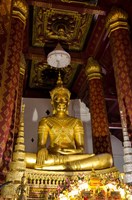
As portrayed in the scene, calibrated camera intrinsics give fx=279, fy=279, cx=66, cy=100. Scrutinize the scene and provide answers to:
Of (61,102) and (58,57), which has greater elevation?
(58,57)

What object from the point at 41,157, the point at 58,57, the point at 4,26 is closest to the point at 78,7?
the point at 58,57

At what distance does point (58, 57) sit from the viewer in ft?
16.2

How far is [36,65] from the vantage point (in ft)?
20.8

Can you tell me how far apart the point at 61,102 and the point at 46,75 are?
1422mm

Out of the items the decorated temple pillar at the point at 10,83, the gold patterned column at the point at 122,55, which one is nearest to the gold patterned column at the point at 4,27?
the decorated temple pillar at the point at 10,83

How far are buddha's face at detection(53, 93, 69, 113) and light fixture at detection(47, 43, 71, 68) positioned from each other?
2.11 ft

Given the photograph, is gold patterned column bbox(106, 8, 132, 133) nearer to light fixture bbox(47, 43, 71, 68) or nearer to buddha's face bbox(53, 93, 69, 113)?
light fixture bbox(47, 43, 71, 68)

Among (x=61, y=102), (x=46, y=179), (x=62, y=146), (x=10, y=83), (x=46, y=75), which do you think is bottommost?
(x=46, y=179)

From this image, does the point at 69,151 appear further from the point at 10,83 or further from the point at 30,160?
the point at 10,83

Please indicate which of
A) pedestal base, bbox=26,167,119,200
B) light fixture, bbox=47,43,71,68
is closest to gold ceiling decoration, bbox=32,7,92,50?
light fixture, bbox=47,43,71,68

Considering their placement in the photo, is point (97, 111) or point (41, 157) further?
point (97, 111)

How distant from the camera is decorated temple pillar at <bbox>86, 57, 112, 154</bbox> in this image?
496 cm

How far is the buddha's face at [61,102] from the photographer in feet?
17.8

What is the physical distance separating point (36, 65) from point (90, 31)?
1567 mm
